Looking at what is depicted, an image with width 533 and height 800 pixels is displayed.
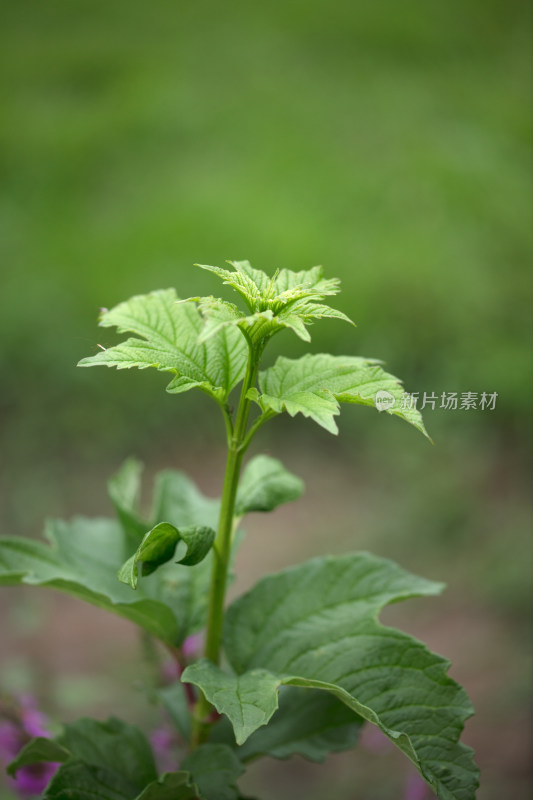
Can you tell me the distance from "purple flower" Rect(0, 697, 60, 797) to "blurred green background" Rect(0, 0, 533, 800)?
0.71 m

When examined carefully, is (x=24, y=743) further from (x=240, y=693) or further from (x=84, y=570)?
(x=240, y=693)

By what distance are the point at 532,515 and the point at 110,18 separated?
261 cm

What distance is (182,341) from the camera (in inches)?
22.1

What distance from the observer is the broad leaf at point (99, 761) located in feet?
1.91

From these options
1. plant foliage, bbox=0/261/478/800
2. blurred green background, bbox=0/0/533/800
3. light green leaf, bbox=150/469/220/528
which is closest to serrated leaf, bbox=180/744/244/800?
plant foliage, bbox=0/261/478/800

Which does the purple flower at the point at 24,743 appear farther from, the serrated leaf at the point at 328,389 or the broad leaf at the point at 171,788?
the serrated leaf at the point at 328,389

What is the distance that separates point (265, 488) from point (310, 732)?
0.74 feet

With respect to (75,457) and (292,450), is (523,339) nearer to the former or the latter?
(292,450)

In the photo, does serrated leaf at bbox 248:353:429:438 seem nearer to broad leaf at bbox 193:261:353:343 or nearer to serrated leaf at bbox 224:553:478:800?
broad leaf at bbox 193:261:353:343

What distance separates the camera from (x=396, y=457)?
225cm

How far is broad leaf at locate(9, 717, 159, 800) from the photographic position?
581 mm

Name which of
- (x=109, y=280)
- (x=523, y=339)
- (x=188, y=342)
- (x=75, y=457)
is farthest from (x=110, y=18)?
(x=188, y=342)

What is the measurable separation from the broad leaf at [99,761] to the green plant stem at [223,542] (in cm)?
5

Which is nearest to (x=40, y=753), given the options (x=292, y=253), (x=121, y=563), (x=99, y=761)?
(x=99, y=761)
